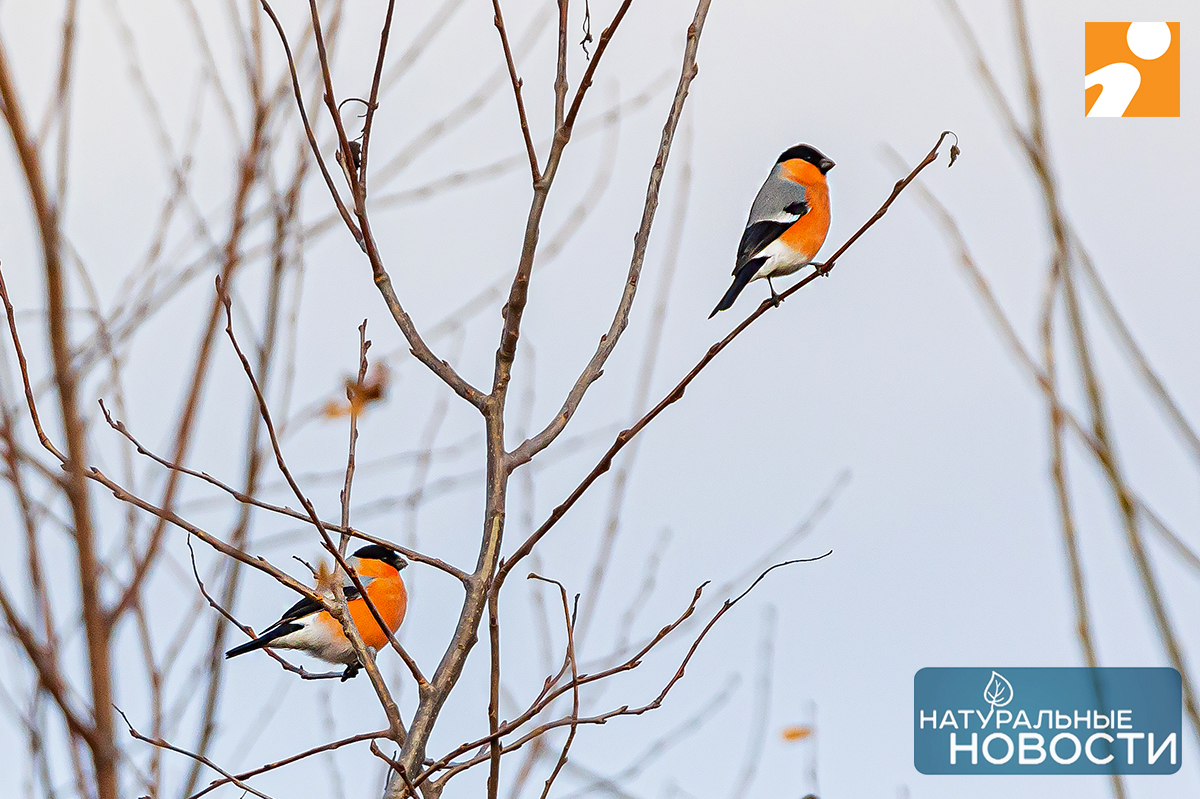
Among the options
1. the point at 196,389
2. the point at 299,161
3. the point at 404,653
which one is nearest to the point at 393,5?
the point at 299,161

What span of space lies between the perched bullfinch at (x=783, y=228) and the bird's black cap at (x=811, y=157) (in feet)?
0.31

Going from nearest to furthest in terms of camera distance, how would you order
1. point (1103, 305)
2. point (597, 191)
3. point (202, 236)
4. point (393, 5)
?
point (1103, 305) → point (393, 5) → point (202, 236) → point (597, 191)

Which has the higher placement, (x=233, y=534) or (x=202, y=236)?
(x=202, y=236)

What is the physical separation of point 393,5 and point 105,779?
1076 millimetres

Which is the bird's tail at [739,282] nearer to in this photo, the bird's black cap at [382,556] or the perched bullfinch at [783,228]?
the perched bullfinch at [783,228]

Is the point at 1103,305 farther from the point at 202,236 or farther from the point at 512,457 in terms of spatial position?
the point at 202,236

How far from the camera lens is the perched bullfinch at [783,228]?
384 cm

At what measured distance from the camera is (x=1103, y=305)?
3.48 feet

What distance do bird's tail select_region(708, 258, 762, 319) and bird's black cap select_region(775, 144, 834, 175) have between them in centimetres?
108

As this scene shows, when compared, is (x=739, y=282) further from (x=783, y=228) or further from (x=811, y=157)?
(x=811, y=157)

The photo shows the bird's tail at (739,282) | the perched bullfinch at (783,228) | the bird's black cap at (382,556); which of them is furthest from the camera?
the bird's black cap at (382,556)

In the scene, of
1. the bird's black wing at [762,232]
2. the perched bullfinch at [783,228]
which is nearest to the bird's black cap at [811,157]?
the perched bullfinch at [783,228]

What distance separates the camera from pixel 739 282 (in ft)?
12.4

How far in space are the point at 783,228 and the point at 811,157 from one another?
37.2 inches
